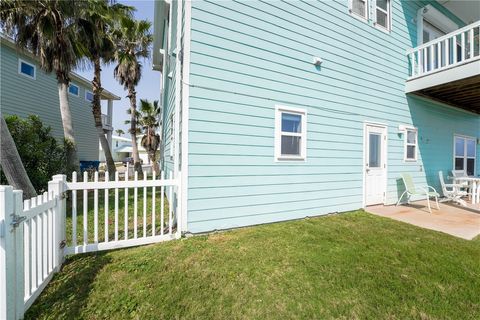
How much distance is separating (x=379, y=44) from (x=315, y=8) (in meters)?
2.73

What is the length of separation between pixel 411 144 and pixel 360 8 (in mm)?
4631

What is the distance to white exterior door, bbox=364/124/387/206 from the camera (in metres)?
6.68

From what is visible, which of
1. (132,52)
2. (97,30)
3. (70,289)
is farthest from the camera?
(132,52)

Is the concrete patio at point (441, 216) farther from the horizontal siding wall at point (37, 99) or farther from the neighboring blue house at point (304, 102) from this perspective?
the horizontal siding wall at point (37, 99)

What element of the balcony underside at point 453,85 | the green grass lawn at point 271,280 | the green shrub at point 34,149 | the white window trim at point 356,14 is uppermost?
the white window trim at point 356,14

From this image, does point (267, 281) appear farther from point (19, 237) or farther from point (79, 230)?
point (79, 230)

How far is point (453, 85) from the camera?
7062 mm

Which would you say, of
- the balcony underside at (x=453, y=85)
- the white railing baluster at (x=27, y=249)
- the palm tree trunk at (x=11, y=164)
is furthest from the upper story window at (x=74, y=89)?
the balcony underside at (x=453, y=85)

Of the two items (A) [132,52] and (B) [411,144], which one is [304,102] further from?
(A) [132,52]

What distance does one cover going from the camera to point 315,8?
5.57 m

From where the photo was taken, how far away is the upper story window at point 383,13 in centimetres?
703

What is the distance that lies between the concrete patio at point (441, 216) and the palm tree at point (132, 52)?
13068mm

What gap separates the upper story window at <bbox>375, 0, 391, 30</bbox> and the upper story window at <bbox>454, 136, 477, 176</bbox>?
6.02 meters

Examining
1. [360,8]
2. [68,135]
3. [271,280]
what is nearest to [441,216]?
[271,280]
